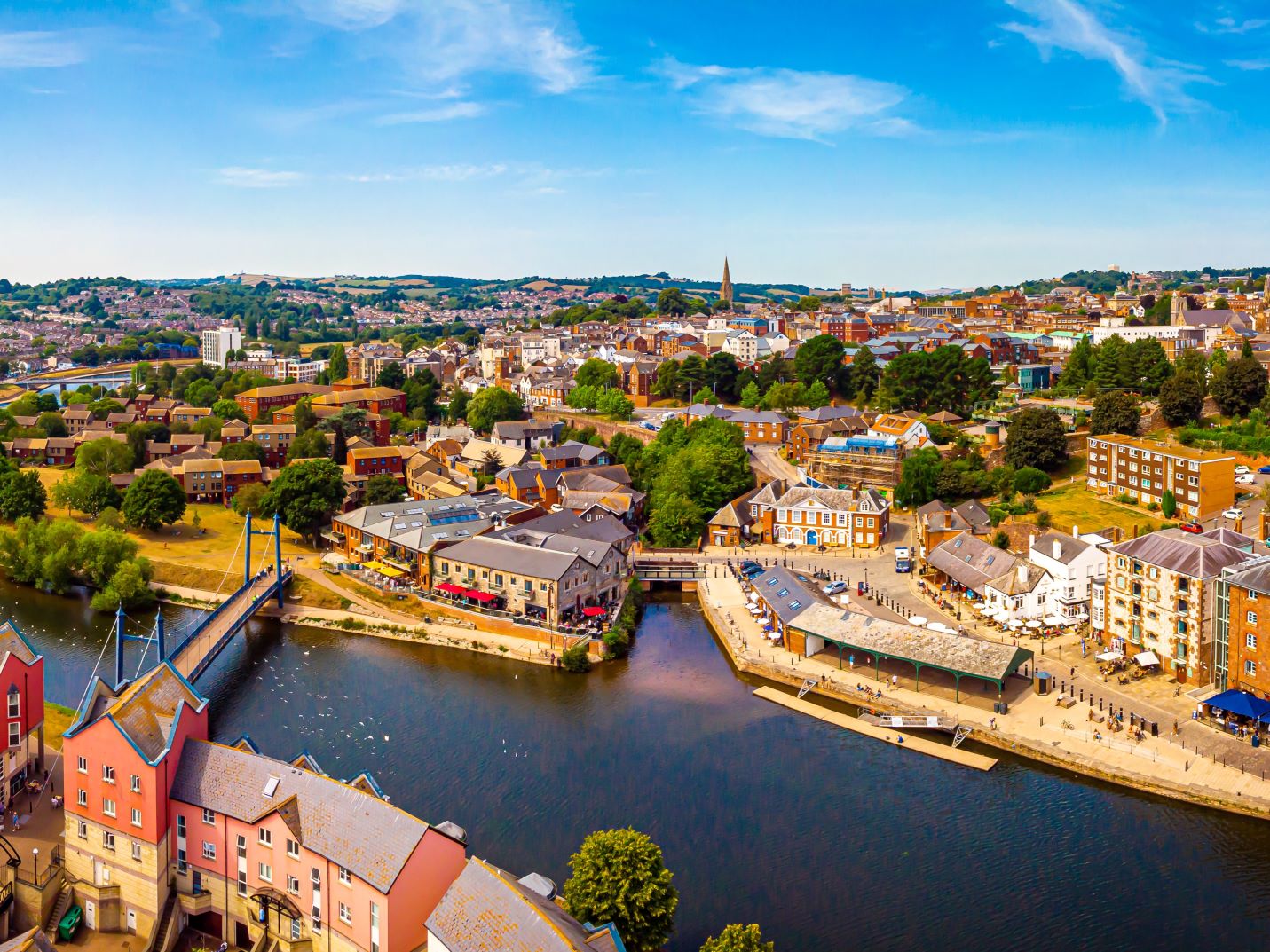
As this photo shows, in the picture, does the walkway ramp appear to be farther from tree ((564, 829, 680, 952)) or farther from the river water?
tree ((564, 829, 680, 952))

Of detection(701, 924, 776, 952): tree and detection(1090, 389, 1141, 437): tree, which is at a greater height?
detection(1090, 389, 1141, 437): tree

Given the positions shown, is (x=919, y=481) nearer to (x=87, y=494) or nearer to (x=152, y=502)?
(x=152, y=502)

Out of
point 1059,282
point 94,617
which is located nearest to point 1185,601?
point 94,617

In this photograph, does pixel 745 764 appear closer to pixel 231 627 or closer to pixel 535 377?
pixel 231 627

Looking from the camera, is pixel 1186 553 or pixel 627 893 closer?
pixel 627 893

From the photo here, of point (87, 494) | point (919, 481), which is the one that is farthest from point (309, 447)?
point (919, 481)

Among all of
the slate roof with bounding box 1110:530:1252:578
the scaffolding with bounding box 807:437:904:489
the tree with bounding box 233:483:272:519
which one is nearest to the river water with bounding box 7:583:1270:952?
the slate roof with bounding box 1110:530:1252:578
